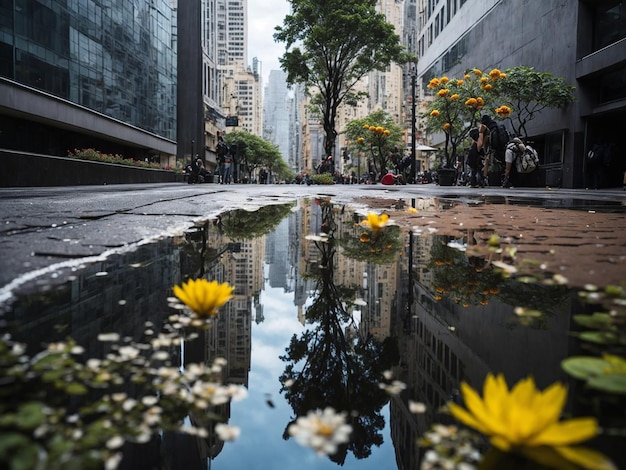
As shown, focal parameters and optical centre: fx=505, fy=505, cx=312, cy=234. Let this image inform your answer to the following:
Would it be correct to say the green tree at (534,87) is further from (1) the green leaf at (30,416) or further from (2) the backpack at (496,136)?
(1) the green leaf at (30,416)

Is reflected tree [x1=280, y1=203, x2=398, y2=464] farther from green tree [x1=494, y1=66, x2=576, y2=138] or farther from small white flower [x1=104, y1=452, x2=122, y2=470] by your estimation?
green tree [x1=494, y1=66, x2=576, y2=138]

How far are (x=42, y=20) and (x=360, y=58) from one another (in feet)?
53.7

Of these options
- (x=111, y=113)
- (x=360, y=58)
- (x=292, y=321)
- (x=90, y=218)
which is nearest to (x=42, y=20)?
(x=111, y=113)

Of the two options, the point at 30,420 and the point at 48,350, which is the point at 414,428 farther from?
the point at 48,350

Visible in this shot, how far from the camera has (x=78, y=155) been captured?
19.1 meters

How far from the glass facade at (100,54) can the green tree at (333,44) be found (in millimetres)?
11565

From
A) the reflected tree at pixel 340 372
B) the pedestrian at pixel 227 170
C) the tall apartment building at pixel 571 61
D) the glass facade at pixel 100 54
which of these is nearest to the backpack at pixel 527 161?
the tall apartment building at pixel 571 61

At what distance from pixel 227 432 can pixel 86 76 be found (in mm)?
33416

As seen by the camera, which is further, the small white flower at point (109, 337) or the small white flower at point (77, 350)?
the small white flower at point (109, 337)

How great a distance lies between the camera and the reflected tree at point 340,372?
1.04m

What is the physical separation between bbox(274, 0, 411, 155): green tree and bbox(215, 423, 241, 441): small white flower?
27.0m

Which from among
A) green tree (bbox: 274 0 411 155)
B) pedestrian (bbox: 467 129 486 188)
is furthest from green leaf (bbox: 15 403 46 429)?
green tree (bbox: 274 0 411 155)

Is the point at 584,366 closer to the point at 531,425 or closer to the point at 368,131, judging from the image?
the point at 531,425

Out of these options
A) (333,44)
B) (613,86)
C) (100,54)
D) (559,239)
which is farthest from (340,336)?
(100,54)
